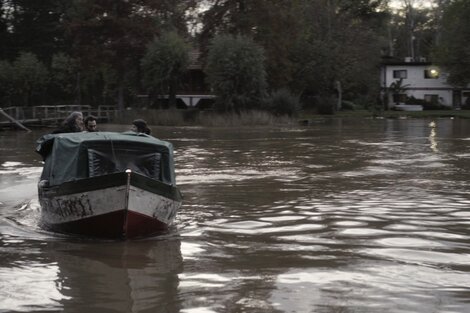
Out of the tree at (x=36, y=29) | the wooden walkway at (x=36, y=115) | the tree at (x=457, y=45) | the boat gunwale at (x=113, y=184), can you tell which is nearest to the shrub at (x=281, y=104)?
the wooden walkway at (x=36, y=115)

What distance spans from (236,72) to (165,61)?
6.56 meters

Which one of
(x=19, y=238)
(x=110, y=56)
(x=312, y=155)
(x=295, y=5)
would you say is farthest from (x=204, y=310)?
(x=295, y=5)

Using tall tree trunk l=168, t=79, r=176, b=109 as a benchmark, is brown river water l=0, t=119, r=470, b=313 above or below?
below

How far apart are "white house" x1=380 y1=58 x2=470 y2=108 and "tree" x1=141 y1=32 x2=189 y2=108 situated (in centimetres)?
3287

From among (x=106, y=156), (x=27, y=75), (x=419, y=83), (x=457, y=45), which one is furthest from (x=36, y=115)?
(x=419, y=83)

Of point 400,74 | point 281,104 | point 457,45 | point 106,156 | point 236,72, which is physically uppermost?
point 457,45

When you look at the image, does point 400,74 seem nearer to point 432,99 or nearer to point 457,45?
point 432,99

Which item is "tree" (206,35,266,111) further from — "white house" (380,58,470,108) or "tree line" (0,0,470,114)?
"white house" (380,58,470,108)

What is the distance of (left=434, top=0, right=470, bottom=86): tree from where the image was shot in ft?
206

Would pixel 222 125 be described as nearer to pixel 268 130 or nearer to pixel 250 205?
pixel 268 130

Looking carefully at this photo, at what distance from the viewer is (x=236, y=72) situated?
158 ft

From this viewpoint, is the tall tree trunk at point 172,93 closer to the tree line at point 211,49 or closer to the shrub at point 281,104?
the tree line at point 211,49

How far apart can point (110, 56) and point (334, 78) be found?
866 inches

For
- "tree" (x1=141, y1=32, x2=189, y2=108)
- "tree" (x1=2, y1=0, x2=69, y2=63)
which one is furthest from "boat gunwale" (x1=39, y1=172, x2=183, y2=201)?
"tree" (x1=2, y1=0, x2=69, y2=63)
